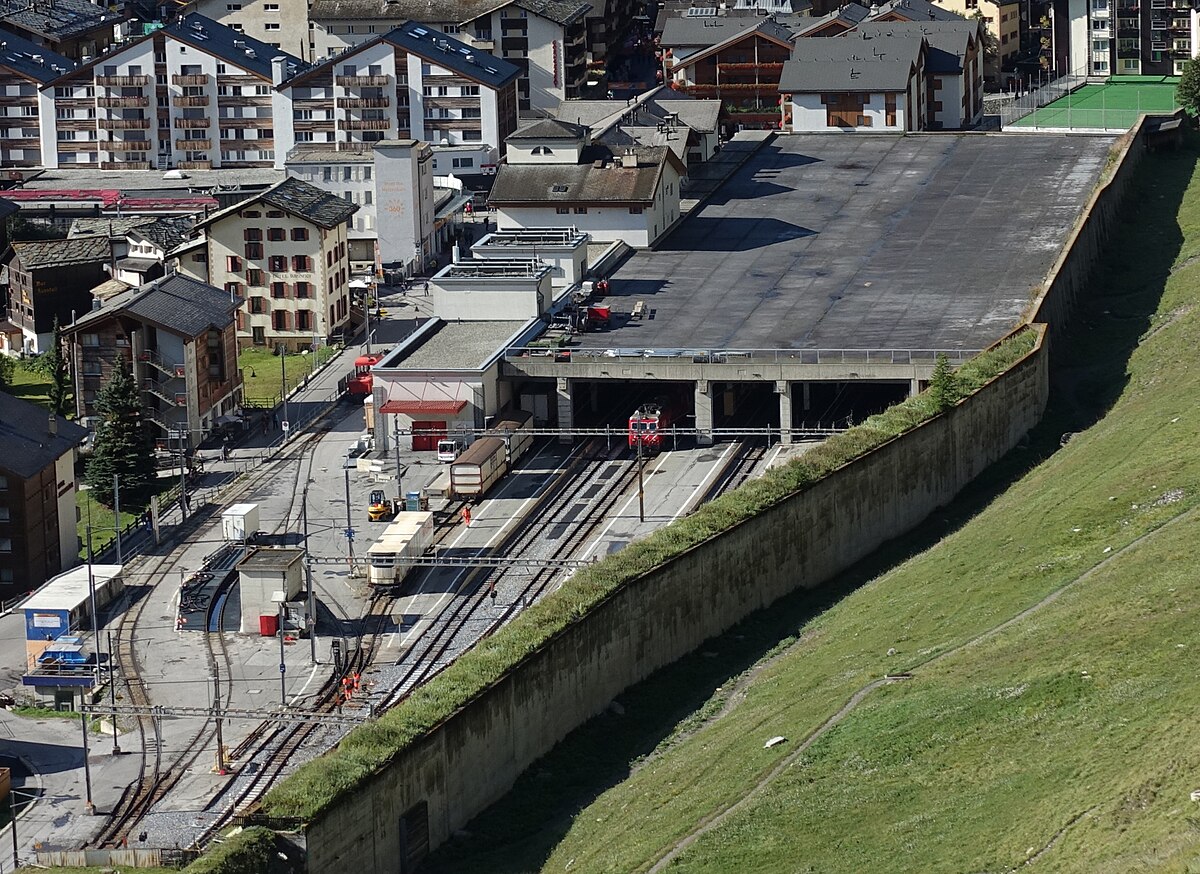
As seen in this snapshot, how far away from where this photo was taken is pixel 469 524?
6775 centimetres

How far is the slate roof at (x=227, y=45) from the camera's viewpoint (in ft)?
418

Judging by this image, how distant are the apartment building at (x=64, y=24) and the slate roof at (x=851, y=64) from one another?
47.8 meters

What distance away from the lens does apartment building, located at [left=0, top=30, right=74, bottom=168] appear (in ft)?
422

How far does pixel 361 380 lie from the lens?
8400 cm

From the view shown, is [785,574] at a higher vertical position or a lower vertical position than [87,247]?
lower

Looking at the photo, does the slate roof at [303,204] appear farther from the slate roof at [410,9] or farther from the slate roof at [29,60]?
the slate roof at [410,9]

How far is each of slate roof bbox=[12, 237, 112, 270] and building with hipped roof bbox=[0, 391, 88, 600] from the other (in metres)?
28.8

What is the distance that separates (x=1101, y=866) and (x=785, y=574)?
2565 centimetres

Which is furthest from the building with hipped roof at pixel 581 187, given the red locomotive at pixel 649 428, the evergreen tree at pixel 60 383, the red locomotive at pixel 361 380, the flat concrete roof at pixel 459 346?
the red locomotive at pixel 649 428

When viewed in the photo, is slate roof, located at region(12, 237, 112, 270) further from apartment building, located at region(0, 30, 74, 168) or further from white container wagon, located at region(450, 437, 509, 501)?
white container wagon, located at region(450, 437, 509, 501)

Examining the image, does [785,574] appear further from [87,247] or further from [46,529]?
[87,247]

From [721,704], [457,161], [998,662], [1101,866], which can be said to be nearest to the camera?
[1101,866]

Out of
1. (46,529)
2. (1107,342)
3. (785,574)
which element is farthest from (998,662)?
(1107,342)

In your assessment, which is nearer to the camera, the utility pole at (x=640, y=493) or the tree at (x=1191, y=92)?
the utility pole at (x=640, y=493)
